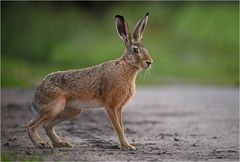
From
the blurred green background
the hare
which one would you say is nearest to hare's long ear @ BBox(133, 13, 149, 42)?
the hare

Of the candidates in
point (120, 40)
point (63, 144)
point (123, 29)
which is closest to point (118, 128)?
point (63, 144)

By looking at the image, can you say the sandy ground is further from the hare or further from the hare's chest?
the hare's chest

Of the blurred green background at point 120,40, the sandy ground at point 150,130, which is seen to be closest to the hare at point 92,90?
the sandy ground at point 150,130

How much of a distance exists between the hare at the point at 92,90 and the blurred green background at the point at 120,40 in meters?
12.7

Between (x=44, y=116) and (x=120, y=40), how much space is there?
1837cm

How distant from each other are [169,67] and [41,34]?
17.9 ft

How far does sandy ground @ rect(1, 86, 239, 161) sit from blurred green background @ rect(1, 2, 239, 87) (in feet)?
18.9

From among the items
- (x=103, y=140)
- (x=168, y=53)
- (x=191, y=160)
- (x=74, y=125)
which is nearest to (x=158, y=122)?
(x=74, y=125)

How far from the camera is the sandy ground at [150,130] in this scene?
9.04 metres

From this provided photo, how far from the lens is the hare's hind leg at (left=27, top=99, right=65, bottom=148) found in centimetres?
962

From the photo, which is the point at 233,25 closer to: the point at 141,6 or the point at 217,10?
the point at 217,10

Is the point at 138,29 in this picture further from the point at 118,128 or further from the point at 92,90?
the point at 118,128

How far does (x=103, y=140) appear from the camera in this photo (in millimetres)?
10516

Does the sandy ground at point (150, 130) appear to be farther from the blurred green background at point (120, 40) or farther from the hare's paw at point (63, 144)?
the blurred green background at point (120, 40)
